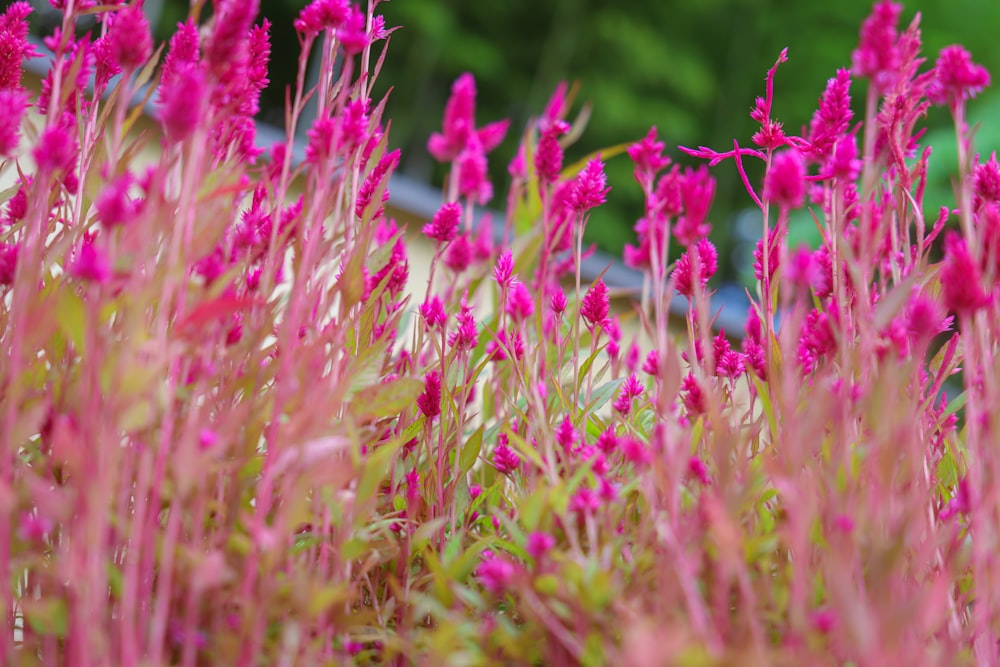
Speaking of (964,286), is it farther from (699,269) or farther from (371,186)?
(371,186)

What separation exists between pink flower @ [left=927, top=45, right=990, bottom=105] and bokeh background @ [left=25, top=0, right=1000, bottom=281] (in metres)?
6.60

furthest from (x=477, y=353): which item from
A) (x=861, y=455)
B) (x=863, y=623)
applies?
(x=863, y=623)

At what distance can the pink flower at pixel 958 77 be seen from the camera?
2.61 ft

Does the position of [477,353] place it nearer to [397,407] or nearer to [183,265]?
[397,407]

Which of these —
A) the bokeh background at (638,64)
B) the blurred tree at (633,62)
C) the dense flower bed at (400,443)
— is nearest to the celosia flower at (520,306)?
the dense flower bed at (400,443)

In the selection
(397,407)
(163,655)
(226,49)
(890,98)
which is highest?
(890,98)

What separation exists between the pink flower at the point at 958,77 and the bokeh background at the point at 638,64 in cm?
660

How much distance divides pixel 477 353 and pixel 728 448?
0.93 meters

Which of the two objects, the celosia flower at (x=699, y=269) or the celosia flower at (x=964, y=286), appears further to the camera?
the celosia flower at (x=699, y=269)

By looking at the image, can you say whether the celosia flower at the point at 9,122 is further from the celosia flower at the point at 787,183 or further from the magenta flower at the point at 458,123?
the magenta flower at the point at 458,123

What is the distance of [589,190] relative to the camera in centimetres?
90

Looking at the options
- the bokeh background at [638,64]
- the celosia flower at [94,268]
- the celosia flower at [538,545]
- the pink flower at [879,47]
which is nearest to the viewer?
the celosia flower at [94,268]

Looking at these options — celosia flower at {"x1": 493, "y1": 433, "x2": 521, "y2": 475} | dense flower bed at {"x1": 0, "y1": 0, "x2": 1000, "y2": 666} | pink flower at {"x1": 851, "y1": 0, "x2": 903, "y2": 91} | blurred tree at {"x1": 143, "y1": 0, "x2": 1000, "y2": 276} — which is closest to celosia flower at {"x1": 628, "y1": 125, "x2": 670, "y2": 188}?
dense flower bed at {"x1": 0, "y1": 0, "x2": 1000, "y2": 666}

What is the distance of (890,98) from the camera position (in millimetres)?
903
